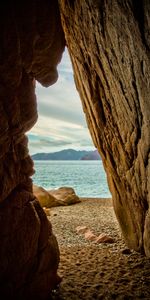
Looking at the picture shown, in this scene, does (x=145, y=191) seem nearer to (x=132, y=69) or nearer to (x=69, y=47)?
(x=132, y=69)

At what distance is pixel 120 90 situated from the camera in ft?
13.5

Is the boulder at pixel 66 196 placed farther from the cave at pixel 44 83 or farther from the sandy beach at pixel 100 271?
the cave at pixel 44 83

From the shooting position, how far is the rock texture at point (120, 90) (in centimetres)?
320

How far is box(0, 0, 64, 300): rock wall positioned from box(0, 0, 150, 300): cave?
0.01 metres

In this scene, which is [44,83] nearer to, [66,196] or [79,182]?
[66,196]

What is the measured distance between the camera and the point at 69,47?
535cm

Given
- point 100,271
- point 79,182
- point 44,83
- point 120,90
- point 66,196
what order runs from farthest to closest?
point 79,182, point 66,196, point 44,83, point 100,271, point 120,90

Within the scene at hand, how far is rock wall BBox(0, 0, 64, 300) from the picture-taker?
12.9 ft

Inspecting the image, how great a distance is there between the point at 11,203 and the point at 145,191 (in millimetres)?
2358

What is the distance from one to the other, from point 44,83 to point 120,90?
1886 mm

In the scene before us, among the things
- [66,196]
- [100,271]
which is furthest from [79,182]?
[100,271]

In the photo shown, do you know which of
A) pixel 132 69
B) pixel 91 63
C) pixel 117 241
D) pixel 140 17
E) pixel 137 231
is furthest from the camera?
pixel 117 241

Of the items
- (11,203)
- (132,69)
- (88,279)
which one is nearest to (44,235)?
(11,203)

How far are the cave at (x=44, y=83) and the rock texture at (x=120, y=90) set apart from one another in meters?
0.02
